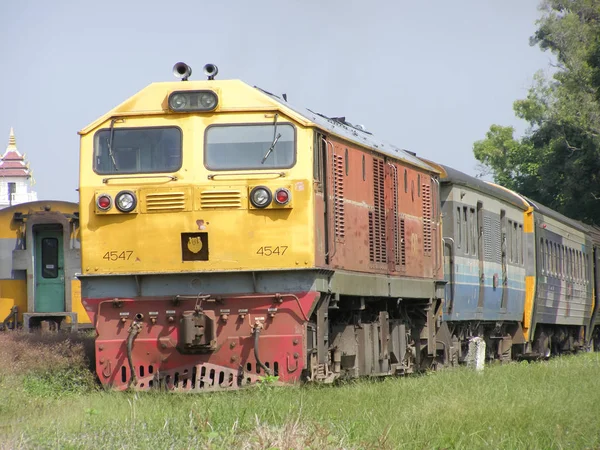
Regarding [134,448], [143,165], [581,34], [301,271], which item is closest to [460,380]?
[301,271]

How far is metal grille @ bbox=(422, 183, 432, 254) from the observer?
52.0 feet

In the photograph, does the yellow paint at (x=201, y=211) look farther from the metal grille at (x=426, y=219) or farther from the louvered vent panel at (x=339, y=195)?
the metal grille at (x=426, y=219)

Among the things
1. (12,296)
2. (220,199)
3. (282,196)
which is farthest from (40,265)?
(282,196)

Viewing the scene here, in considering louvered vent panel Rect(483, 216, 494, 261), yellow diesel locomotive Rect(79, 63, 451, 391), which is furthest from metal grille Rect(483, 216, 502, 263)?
yellow diesel locomotive Rect(79, 63, 451, 391)

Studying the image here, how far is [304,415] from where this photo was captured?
9.19m

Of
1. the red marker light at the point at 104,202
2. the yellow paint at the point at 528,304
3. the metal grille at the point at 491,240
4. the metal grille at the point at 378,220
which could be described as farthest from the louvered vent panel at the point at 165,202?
the yellow paint at the point at 528,304

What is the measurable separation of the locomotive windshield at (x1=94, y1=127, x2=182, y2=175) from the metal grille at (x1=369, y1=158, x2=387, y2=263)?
3.01 meters

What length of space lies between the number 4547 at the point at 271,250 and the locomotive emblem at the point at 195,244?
635 mm

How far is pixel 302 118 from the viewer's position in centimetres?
1162

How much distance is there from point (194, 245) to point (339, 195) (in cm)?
191

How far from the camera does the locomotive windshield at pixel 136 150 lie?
1177 centimetres

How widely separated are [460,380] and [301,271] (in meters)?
2.66

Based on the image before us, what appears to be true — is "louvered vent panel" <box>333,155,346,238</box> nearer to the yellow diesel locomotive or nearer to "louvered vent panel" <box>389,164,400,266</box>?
the yellow diesel locomotive

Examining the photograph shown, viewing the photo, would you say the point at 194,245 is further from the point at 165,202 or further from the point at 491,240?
the point at 491,240
